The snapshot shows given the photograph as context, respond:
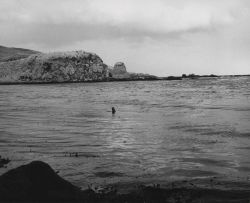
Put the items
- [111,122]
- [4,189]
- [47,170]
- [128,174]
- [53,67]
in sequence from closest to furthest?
[4,189], [47,170], [128,174], [111,122], [53,67]

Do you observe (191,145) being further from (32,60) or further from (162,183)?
(32,60)

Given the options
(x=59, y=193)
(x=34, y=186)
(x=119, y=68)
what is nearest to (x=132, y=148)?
(x=59, y=193)

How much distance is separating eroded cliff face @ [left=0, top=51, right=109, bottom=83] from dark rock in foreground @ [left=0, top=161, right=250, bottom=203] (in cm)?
14869

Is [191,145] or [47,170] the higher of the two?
[47,170]

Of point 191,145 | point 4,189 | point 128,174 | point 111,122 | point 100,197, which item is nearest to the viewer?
point 4,189

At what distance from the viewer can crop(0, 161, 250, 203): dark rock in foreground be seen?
7.56 m

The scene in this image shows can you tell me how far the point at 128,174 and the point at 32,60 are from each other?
15272 cm

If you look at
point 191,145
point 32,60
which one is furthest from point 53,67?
point 191,145

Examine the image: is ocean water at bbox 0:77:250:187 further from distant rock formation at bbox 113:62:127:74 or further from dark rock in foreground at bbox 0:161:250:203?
distant rock formation at bbox 113:62:127:74

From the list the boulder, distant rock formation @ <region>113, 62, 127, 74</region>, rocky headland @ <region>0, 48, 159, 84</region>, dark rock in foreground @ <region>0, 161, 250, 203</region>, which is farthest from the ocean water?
distant rock formation @ <region>113, 62, 127, 74</region>

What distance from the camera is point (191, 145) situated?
53.1 feet

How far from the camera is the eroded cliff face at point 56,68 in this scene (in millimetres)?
156125

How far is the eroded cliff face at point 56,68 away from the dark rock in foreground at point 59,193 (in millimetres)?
148694

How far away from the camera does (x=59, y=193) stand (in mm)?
7879
